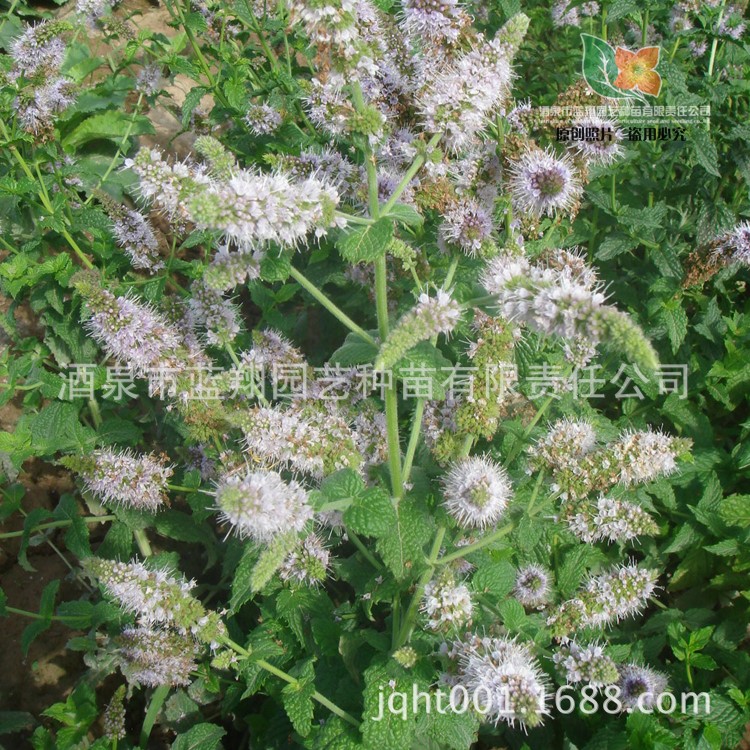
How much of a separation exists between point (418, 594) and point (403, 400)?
1051 millimetres

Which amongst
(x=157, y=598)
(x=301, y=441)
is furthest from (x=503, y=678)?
(x=157, y=598)

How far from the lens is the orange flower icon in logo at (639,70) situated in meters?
3.04

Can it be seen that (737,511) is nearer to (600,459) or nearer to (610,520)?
(610,520)

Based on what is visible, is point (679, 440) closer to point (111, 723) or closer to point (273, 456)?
point (273, 456)

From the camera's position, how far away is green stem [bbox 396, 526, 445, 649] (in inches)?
81.2

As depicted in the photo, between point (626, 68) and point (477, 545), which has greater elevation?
point (626, 68)

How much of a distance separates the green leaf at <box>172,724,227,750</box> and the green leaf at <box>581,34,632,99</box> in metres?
3.01

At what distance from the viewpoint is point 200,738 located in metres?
2.48

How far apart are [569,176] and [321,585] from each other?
1686 millimetres

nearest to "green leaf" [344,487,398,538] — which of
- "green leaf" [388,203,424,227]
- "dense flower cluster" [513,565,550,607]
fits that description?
"green leaf" [388,203,424,227]

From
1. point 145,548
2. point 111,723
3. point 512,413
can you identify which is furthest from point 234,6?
point 111,723

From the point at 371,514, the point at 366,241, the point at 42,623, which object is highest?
the point at 366,241

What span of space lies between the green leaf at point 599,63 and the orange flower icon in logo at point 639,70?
35 millimetres

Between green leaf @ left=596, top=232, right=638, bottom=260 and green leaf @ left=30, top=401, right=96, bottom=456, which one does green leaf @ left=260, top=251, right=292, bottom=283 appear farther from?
green leaf @ left=596, top=232, right=638, bottom=260
